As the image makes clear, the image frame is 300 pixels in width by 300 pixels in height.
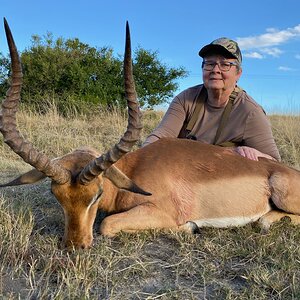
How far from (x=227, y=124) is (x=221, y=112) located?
0.66 ft

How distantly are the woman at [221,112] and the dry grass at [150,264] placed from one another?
151cm

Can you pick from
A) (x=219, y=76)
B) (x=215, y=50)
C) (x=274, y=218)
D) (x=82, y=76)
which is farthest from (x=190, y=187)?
(x=82, y=76)

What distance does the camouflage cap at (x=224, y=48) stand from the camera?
5.95 m

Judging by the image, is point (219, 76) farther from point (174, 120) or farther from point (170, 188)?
point (170, 188)

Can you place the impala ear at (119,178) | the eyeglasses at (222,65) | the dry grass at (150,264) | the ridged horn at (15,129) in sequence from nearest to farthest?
the dry grass at (150,264)
the ridged horn at (15,129)
the impala ear at (119,178)
the eyeglasses at (222,65)

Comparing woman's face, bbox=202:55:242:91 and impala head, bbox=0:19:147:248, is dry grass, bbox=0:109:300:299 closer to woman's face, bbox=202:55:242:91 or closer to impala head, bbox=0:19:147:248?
impala head, bbox=0:19:147:248

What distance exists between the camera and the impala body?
3.91 meters

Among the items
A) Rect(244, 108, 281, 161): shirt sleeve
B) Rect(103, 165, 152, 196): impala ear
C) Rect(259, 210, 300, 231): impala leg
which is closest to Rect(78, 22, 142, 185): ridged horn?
Rect(103, 165, 152, 196): impala ear

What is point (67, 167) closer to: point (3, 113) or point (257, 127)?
point (3, 113)

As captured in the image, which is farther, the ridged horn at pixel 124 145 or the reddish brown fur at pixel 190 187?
the reddish brown fur at pixel 190 187

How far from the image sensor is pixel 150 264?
364cm

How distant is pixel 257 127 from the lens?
6016mm

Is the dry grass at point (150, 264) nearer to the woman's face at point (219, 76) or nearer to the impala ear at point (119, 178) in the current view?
the impala ear at point (119, 178)

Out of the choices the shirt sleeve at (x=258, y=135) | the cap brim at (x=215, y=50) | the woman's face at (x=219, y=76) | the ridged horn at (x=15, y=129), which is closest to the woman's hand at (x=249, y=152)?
the shirt sleeve at (x=258, y=135)
